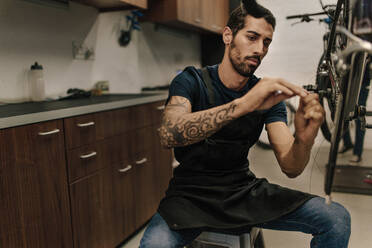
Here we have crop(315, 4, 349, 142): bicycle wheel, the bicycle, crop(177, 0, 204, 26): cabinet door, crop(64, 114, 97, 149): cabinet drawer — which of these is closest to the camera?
the bicycle

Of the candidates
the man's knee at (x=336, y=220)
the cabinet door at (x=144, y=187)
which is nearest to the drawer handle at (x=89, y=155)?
the cabinet door at (x=144, y=187)

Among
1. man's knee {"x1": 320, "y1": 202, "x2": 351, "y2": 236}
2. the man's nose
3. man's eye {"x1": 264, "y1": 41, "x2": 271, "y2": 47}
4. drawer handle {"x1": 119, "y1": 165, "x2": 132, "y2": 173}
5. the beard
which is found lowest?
drawer handle {"x1": 119, "y1": 165, "x2": 132, "y2": 173}

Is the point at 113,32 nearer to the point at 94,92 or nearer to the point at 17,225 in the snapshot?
the point at 94,92

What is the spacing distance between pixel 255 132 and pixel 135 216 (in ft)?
3.30

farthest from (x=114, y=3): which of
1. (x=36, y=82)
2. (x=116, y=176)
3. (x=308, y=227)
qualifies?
(x=308, y=227)

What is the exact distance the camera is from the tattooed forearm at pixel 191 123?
2.85 ft

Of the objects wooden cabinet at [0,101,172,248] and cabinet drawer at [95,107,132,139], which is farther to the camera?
cabinet drawer at [95,107,132,139]

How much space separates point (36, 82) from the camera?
1.64 meters

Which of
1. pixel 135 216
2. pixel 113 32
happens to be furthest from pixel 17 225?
pixel 113 32

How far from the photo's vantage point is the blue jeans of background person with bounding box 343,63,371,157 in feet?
2.44

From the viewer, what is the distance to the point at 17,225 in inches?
43.6

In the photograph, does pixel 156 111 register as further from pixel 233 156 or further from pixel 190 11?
pixel 190 11

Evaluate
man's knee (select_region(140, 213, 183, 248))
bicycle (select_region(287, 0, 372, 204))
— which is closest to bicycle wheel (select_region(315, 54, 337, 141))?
bicycle (select_region(287, 0, 372, 204))

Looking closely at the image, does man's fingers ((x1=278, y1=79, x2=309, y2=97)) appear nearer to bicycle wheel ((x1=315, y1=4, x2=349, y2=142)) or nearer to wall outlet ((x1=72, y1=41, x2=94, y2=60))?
bicycle wheel ((x1=315, y1=4, x2=349, y2=142))
